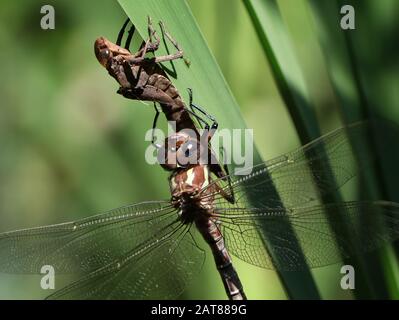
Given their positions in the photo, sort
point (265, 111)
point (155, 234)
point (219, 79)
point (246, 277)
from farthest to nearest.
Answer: point (265, 111)
point (246, 277)
point (155, 234)
point (219, 79)

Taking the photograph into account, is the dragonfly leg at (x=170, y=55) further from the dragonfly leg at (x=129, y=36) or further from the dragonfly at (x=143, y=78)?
the dragonfly leg at (x=129, y=36)

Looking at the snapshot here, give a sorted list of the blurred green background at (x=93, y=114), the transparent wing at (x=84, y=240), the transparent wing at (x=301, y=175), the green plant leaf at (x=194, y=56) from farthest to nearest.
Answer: the blurred green background at (x=93, y=114), the transparent wing at (x=84, y=240), the transparent wing at (x=301, y=175), the green plant leaf at (x=194, y=56)

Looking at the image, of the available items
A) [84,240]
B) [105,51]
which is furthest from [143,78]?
[84,240]

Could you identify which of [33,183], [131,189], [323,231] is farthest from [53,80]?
[323,231]

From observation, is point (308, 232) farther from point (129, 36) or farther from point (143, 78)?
point (129, 36)

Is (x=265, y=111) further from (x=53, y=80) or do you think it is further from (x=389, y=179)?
(x=53, y=80)

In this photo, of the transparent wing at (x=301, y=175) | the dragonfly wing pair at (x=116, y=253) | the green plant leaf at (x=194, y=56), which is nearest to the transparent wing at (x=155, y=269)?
the dragonfly wing pair at (x=116, y=253)
